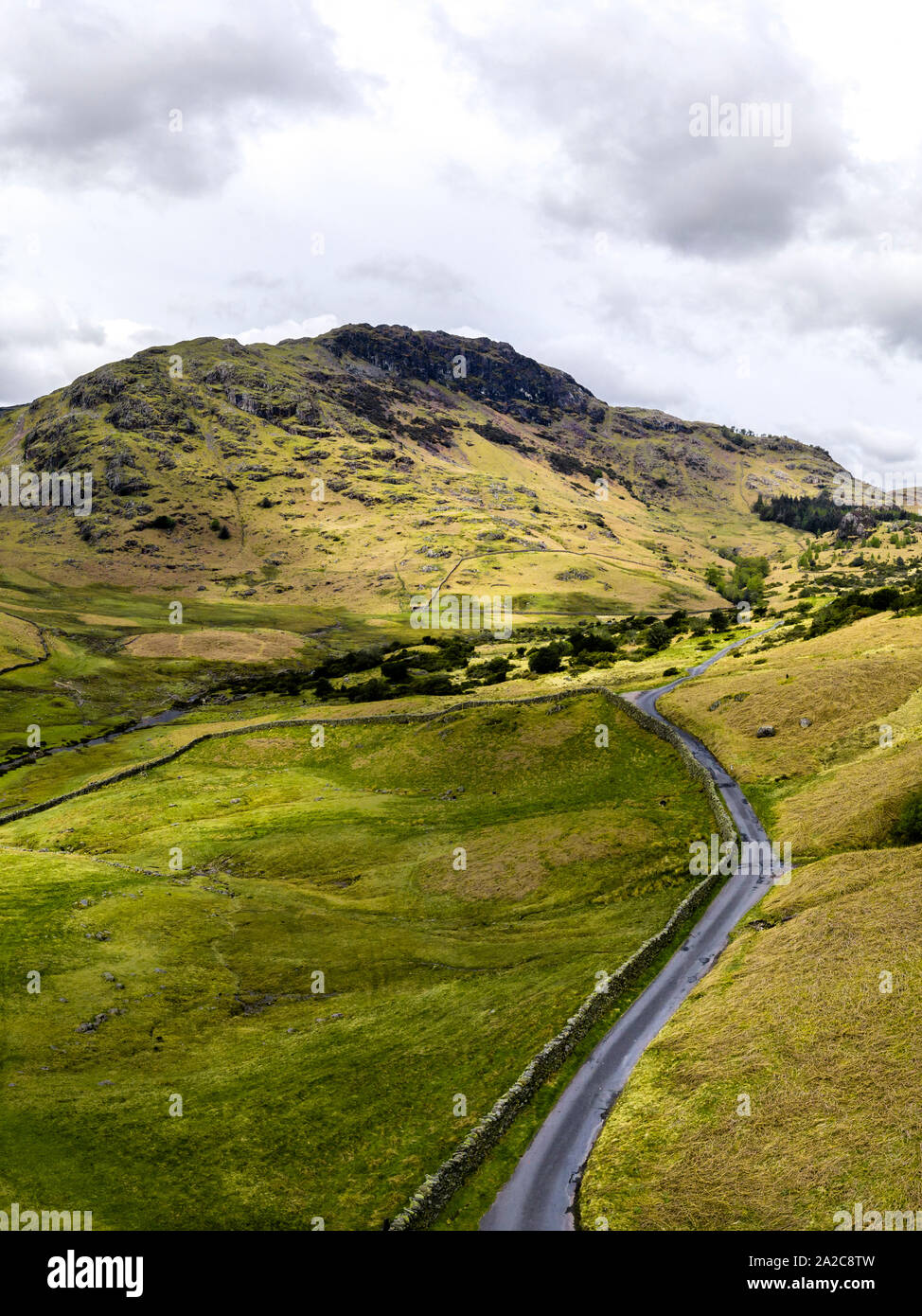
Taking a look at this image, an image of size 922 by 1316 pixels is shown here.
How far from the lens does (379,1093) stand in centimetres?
3222

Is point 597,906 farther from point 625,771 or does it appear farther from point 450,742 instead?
point 450,742

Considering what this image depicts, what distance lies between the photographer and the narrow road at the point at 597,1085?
84.9 feet

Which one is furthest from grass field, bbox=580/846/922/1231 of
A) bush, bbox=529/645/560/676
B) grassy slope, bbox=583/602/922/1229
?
bush, bbox=529/645/560/676

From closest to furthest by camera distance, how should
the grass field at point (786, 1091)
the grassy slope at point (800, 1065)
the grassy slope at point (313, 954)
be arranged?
the grass field at point (786, 1091) → the grassy slope at point (800, 1065) → the grassy slope at point (313, 954)

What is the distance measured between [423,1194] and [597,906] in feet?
90.1

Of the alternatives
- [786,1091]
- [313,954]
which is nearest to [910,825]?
[786,1091]

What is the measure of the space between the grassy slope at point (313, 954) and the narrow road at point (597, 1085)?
9.24ft

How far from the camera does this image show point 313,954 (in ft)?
152

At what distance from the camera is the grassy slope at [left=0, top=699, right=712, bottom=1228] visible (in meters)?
27.9

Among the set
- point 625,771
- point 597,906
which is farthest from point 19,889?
point 625,771

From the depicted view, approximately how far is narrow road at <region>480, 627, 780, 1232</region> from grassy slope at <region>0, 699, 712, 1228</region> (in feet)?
9.24
